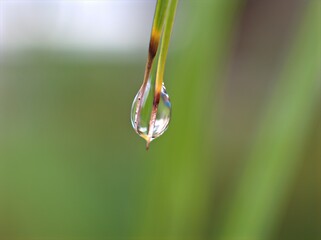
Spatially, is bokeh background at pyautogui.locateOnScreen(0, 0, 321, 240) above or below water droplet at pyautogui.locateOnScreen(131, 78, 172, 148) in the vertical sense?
below

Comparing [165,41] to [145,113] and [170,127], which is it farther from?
[170,127]

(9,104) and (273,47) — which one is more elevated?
(273,47)

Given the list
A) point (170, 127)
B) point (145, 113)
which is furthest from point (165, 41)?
point (170, 127)

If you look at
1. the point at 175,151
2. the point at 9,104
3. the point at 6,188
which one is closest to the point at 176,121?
the point at 175,151

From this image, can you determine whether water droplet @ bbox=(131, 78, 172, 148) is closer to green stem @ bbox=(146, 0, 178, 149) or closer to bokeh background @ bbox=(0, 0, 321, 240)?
green stem @ bbox=(146, 0, 178, 149)

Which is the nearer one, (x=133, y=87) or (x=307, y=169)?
(x=307, y=169)

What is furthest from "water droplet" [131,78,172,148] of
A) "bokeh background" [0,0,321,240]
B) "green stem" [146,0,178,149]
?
"bokeh background" [0,0,321,240]

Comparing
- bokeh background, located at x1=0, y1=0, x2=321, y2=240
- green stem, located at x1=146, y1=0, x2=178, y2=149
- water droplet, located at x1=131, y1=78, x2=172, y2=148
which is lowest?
bokeh background, located at x1=0, y1=0, x2=321, y2=240

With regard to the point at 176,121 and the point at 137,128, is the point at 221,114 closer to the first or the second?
the point at 176,121
